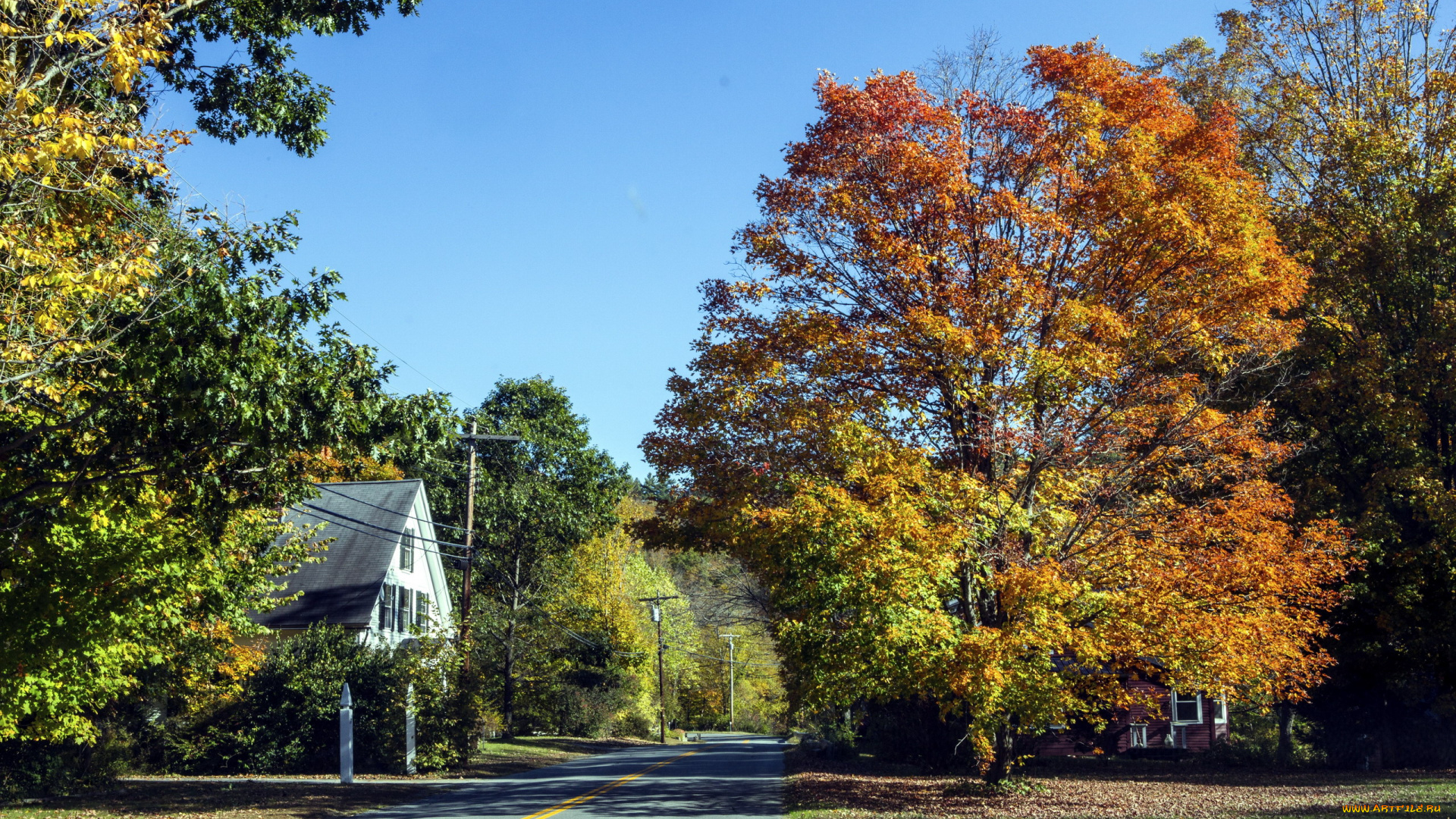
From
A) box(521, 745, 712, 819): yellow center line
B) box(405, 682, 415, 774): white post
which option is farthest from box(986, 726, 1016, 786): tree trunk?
box(405, 682, 415, 774): white post

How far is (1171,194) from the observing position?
18.2 m

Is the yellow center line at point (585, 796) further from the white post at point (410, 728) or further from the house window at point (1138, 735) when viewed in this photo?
the house window at point (1138, 735)

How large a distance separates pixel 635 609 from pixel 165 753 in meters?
32.0

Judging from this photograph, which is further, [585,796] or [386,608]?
[386,608]

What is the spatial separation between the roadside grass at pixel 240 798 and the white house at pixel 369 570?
7.38 metres

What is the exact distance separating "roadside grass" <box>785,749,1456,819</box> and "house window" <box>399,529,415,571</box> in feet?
60.3

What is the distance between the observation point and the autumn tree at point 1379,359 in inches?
909

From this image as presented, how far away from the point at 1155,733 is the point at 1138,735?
708mm

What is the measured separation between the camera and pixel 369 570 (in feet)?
120

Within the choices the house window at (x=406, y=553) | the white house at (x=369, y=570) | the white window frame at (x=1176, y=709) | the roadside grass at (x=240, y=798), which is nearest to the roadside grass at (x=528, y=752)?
the roadside grass at (x=240, y=798)

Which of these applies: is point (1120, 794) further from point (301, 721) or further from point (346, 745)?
point (301, 721)

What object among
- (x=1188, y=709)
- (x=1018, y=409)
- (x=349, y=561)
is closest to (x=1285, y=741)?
(x=1188, y=709)

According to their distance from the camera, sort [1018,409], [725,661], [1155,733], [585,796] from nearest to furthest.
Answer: [1018,409], [585,796], [1155,733], [725,661]

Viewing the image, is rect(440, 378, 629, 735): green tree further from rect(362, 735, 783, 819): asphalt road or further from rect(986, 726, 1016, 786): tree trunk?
rect(986, 726, 1016, 786): tree trunk
